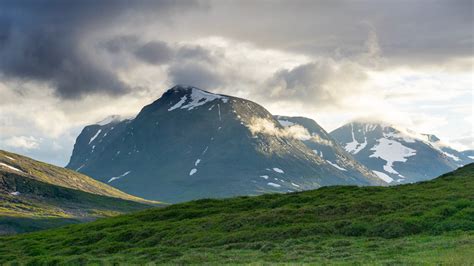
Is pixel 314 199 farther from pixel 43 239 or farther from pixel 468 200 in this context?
pixel 43 239

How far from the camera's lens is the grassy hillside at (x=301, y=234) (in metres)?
51.7

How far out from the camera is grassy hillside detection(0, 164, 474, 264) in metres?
51.7

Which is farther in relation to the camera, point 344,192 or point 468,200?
point 344,192

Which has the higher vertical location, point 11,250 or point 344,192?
point 344,192

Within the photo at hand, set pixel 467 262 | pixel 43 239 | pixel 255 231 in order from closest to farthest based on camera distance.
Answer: pixel 467 262, pixel 255 231, pixel 43 239

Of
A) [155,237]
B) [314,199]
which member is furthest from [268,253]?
[314,199]

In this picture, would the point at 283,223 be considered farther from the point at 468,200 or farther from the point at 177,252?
the point at 468,200

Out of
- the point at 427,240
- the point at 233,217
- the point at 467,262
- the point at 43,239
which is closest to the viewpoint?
the point at 467,262

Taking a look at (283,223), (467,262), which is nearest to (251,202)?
(283,223)

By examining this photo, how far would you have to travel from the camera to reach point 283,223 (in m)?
79.1

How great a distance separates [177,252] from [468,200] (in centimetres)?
4086

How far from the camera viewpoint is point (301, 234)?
69.8m

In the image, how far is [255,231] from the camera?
7431cm

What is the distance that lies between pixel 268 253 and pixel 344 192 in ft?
178
